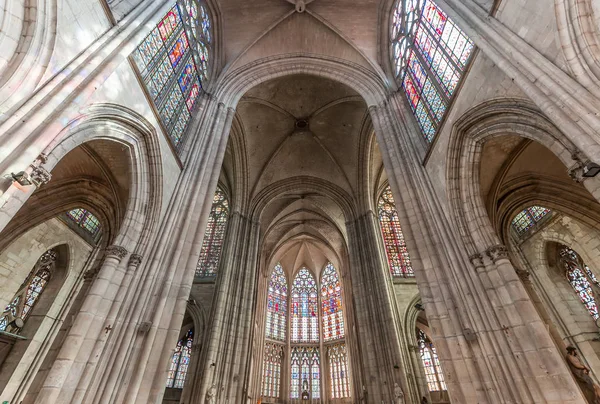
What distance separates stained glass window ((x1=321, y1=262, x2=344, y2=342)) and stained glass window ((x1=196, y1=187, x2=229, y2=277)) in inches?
516

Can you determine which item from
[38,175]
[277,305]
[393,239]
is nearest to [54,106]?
[38,175]

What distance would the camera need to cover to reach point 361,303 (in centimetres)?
1474

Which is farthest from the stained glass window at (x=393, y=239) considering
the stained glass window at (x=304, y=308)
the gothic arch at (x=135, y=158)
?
the gothic arch at (x=135, y=158)

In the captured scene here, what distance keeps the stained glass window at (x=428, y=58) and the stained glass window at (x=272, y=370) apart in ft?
71.4

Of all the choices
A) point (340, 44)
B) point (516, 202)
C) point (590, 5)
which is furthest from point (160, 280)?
point (340, 44)

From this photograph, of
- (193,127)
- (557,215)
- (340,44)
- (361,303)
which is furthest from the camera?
(361,303)

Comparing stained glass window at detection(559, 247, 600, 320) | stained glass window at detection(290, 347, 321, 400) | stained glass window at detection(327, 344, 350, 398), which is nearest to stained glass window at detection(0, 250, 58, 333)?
stained glass window at detection(290, 347, 321, 400)

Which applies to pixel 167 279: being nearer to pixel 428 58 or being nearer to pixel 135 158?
pixel 135 158

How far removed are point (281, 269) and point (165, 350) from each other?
2383 centimetres

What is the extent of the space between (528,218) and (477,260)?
8646mm

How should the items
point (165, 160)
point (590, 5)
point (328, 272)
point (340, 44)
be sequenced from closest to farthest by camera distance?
point (590, 5) < point (165, 160) < point (340, 44) < point (328, 272)

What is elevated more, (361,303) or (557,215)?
(557,215)

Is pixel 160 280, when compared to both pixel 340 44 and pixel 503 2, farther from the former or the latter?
pixel 340 44

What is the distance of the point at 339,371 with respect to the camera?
2325cm
